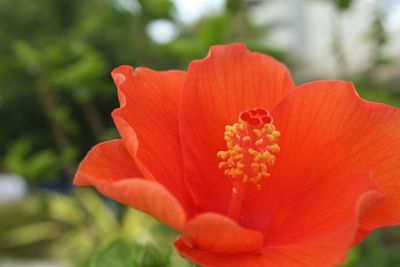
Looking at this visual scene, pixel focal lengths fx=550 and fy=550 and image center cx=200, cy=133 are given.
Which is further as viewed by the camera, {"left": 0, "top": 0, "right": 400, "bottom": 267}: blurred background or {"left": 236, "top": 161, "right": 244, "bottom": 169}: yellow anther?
{"left": 0, "top": 0, "right": 400, "bottom": 267}: blurred background

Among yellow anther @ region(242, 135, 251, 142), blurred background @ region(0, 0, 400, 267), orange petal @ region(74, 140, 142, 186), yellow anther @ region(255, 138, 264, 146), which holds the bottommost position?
blurred background @ region(0, 0, 400, 267)

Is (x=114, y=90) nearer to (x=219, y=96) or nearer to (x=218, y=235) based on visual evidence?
(x=219, y=96)

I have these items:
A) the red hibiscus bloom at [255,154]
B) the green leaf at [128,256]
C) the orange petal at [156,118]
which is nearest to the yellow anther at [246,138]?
the red hibiscus bloom at [255,154]

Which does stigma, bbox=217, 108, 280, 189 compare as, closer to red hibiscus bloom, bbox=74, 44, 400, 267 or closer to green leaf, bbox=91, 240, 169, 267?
red hibiscus bloom, bbox=74, 44, 400, 267

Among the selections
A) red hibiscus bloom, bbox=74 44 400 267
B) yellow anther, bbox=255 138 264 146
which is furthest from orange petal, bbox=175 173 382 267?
yellow anther, bbox=255 138 264 146

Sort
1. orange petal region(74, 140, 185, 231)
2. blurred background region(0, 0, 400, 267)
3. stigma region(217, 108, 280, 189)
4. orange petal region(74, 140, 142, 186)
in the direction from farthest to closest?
blurred background region(0, 0, 400, 267), stigma region(217, 108, 280, 189), orange petal region(74, 140, 142, 186), orange petal region(74, 140, 185, 231)

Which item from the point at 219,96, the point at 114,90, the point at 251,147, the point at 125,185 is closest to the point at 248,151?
the point at 251,147

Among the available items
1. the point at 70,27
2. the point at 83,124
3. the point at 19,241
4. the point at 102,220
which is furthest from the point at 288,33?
the point at 102,220

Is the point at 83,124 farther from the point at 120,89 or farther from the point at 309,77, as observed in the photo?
the point at 120,89
